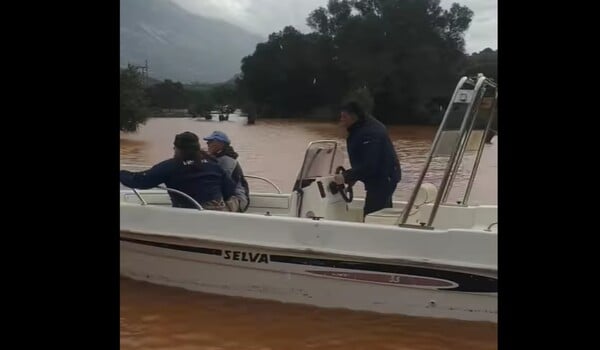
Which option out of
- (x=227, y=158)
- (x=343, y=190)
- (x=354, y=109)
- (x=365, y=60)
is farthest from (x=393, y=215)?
(x=365, y=60)

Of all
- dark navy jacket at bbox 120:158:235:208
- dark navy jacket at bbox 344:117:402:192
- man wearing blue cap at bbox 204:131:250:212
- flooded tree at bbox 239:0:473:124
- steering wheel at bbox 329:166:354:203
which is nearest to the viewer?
dark navy jacket at bbox 344:117:402:192

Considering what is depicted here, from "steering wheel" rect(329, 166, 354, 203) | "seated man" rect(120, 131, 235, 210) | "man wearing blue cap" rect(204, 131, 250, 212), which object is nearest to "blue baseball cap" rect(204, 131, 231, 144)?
"man wearing blue cap" rect(204, 131, 250, 212)

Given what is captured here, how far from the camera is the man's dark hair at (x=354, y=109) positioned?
15.0 feet

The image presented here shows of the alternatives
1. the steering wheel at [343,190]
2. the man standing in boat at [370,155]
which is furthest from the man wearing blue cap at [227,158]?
the man standing in boat at [370,155]

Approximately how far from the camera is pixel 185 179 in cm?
479

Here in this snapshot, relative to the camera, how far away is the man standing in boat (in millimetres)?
4555

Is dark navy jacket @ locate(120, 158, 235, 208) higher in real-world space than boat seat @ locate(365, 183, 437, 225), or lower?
higher

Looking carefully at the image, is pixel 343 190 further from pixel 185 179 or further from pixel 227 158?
pixel 185 179

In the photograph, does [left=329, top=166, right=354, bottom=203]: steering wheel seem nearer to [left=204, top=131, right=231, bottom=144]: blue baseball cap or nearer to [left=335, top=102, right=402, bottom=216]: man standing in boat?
[left=335, top=102, right=402, bottom=216]: man standing in boat

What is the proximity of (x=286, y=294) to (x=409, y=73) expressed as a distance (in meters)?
32.9

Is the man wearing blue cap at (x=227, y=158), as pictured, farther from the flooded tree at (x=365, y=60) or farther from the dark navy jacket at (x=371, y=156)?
the flooded tree at (x=365, y=60)

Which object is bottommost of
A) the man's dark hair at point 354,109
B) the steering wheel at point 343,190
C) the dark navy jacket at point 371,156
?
the steering wheel at point 343,190

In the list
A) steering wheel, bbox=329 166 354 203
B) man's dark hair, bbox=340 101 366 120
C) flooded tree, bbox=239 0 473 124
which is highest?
flooded tree, bbox=239 0 473 124
